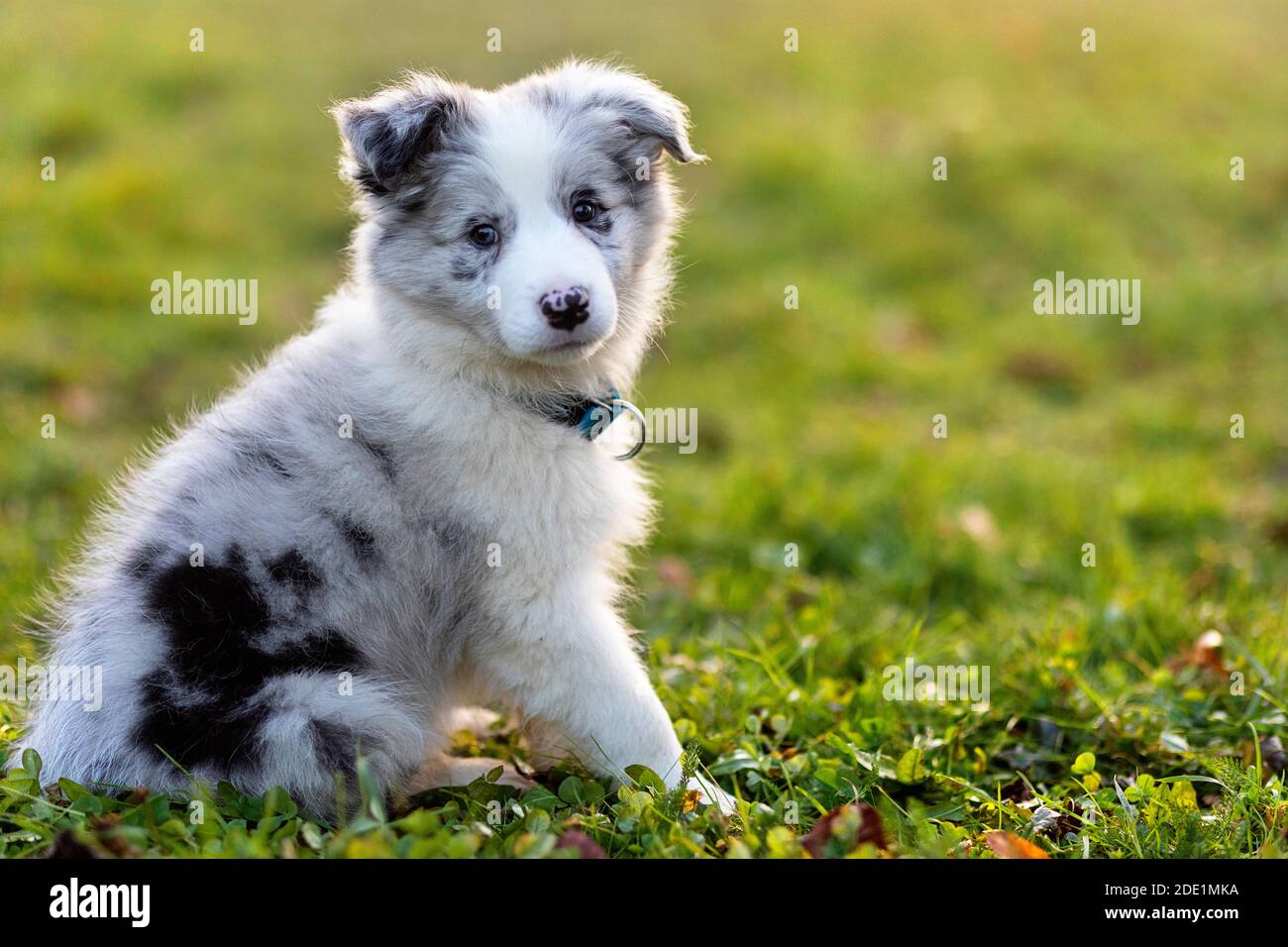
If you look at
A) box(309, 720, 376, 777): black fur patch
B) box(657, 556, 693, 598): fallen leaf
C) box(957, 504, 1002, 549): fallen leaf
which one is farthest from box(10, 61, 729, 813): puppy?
box(957, 504, 1002, 549): fallen leaf

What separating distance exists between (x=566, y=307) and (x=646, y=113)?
853mm

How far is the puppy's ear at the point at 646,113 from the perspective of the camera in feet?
12.8

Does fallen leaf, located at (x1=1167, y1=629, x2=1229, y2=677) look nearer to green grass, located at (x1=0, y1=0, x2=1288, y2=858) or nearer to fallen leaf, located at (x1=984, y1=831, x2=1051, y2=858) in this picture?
green grass, located at (x1=0, y1=0, x2=1288, y2=858)

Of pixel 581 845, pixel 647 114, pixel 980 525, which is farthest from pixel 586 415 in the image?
pixel 980 525

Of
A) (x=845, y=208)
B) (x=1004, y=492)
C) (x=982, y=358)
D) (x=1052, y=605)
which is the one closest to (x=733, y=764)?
(x=1052, y=605)

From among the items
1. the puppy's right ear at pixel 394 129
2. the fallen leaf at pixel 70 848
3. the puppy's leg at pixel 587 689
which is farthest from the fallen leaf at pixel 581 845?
the puppy's right ear at pixel 394 129

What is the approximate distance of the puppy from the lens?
3268mm

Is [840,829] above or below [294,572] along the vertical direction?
below

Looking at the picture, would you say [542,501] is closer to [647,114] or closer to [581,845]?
[581,845]

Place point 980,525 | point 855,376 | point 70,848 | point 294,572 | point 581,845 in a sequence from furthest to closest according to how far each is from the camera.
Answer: point 855,376
point 980,525
point 294,572
point 581,845
point 70,848

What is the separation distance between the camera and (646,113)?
391 cm

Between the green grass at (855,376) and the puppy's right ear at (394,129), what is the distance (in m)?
1.77

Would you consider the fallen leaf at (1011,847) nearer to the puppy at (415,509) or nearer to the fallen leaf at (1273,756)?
the puppy at (415,509)
